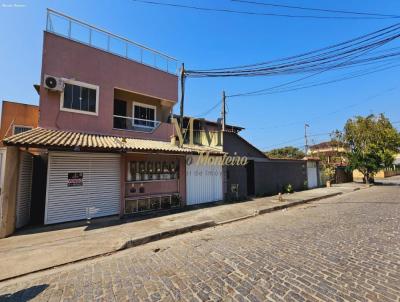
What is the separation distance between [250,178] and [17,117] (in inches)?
636

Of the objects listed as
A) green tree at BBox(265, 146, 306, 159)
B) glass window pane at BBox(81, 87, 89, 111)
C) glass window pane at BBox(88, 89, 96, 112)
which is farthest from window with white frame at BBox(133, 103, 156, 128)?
green tree at BBox(265, 146, 306, 159)

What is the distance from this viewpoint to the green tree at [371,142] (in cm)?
2353

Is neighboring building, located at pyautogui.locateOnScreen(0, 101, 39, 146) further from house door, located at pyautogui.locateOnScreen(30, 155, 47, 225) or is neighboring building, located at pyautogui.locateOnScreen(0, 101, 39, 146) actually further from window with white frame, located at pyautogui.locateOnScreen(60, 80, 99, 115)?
house door, located at pyautogui.locateOnScreen(30, 155, 47, 225)

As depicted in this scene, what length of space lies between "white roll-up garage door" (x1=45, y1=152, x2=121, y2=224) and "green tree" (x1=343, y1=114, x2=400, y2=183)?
83.4ft

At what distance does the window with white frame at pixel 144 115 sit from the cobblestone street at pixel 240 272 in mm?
8132

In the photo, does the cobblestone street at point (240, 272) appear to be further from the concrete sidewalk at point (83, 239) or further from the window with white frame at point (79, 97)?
the window with white frame at point (79, 97)

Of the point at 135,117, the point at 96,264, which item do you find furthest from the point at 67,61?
the point at 96,264

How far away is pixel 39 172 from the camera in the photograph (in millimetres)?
9141

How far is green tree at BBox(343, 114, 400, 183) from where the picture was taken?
23.5 m

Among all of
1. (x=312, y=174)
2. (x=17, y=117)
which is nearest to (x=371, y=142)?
(x=312, y=174)

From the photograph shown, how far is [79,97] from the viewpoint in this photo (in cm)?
1049

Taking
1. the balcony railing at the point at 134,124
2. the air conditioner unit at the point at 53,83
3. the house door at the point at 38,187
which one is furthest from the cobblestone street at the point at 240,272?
the balcony railing at the point at 134,124

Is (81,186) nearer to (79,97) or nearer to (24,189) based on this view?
(24,189)

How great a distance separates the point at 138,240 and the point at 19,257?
2.87 meters
